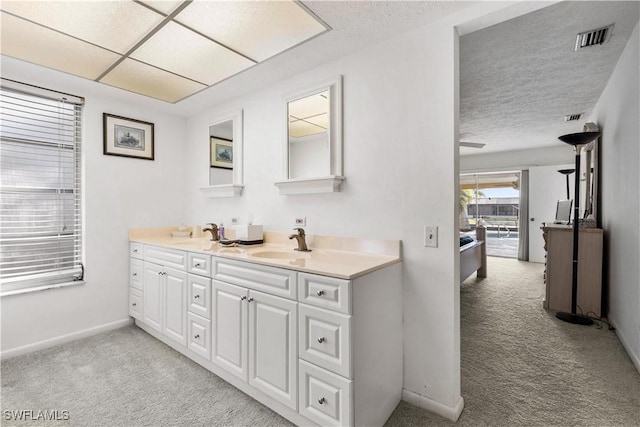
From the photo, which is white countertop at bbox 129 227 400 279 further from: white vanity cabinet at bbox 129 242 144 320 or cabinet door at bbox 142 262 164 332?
white vanity cabinet at bbox 129 242 144 320

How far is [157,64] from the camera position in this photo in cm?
223

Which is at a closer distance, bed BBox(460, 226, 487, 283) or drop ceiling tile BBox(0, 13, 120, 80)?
drop ceiling tile BBox(0, 13, 120, 80)

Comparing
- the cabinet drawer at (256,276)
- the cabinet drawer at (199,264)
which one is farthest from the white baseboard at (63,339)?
the cabinet drawer at (256,276)

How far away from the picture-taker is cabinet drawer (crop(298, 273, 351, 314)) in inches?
55.4

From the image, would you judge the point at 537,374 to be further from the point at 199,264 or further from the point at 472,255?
the point at 199,264

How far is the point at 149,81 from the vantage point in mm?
2523

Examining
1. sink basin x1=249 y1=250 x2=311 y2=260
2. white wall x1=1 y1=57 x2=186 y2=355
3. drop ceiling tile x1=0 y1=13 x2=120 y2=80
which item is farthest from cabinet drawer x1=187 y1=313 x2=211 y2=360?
drop ceiling tile x1=0 y1=13 x2=120 y2=80

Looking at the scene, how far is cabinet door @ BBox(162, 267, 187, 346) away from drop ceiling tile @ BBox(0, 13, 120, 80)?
168cm

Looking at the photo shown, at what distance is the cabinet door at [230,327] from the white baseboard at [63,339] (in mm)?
1552

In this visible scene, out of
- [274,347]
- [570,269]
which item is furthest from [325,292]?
[570,269]

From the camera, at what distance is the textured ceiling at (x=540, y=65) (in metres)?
1.93

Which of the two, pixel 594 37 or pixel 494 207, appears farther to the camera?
pixel 494 207

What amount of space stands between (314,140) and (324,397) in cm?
169

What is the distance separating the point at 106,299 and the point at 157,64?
89.6 inches
